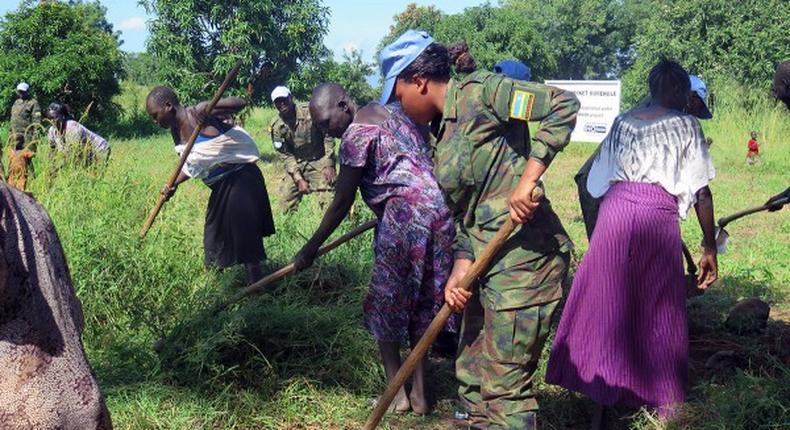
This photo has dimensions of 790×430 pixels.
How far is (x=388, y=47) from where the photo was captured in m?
3.21

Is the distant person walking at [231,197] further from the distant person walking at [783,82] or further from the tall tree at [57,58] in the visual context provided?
the tall tree at [57,58]

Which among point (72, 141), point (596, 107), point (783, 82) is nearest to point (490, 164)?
point (783, 82)

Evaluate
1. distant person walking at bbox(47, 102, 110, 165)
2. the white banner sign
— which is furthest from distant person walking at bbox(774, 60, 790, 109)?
the white banner sign

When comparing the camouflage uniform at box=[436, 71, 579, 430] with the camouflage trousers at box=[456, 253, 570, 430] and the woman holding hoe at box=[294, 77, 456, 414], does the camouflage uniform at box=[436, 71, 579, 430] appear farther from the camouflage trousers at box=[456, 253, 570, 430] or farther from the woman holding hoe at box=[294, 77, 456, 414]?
the woman holding hoe at box=[294, 77, 456, 414]

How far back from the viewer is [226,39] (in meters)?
16.0

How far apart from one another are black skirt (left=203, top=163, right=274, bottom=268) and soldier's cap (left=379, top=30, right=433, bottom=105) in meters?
2.40

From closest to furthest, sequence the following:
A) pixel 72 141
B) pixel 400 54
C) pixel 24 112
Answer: pixel 400 54 → pixel 72 141 → pixel 24 112

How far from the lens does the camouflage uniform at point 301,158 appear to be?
A: 796 cm

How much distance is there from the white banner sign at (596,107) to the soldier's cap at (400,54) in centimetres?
1148

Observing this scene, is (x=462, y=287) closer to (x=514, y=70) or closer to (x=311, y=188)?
(x=514, y=70)

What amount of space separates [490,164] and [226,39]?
1394cm

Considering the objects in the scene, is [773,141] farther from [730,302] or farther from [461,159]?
[461,159]

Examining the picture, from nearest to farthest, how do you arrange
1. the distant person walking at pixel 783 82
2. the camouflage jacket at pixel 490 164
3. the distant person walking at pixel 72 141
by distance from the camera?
1. the camouflage jacket at pixel 490 164
2. the distant person walking at pixel 783 82
3. the distant person walking at pixel 72 141

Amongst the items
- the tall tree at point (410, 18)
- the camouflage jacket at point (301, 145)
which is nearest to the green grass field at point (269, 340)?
the camouflage jacket at point (301, 145)
